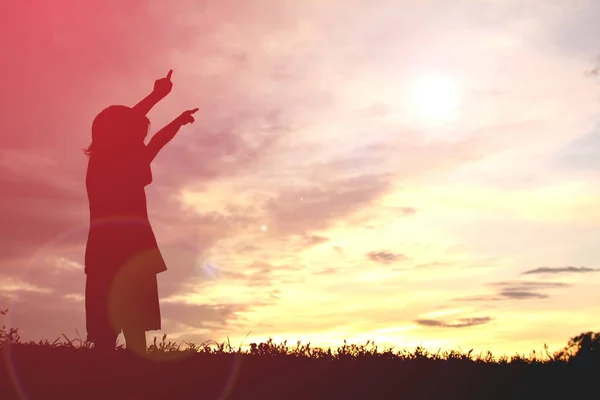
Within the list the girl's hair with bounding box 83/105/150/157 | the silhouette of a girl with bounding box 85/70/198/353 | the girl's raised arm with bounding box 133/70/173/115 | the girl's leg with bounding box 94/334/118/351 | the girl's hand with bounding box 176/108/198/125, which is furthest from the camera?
the girl's hand with bounding box 176/108/198/125

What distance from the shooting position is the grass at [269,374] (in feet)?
25.4

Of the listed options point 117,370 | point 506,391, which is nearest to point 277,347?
point 117,370

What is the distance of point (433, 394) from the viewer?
27.2 feet

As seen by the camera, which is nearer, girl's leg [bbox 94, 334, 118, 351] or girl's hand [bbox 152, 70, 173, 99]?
girl's leg [bbox 94, 334, 118, 351]

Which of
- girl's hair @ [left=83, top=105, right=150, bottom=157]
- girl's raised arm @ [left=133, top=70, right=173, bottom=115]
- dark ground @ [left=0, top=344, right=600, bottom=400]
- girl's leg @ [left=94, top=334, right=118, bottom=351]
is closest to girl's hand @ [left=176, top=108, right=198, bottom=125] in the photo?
girl's raised arm @ [left=133, top=70, right=173, bottom=115]

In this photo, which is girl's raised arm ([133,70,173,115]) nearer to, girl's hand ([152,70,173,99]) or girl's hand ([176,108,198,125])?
girl's hand ([152,70,173,99])

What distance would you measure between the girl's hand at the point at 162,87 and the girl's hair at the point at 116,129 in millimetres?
492

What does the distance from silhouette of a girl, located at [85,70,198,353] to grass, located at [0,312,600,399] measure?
46 centimetres

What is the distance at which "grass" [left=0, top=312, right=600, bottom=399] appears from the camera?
774cm

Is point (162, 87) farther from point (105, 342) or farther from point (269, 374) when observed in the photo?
point (269, 374)

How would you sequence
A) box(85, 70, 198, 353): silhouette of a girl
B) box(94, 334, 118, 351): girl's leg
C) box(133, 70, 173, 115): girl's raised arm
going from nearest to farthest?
box(94, 334, 118, 351): girl's leg
box(85, 70, 198, 353): silhouette of a girl
box(133, 70, 173, 115): girl's raised arm

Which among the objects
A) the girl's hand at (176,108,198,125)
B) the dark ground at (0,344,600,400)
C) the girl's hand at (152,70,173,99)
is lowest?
the dark ground at (0,344,600,400)

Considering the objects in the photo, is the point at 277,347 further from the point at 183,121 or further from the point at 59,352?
the point at 183,121

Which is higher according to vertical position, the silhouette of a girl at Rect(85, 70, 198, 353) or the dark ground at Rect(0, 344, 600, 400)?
the silhouette of a girl at Rect(85, 70, 198, 353)
